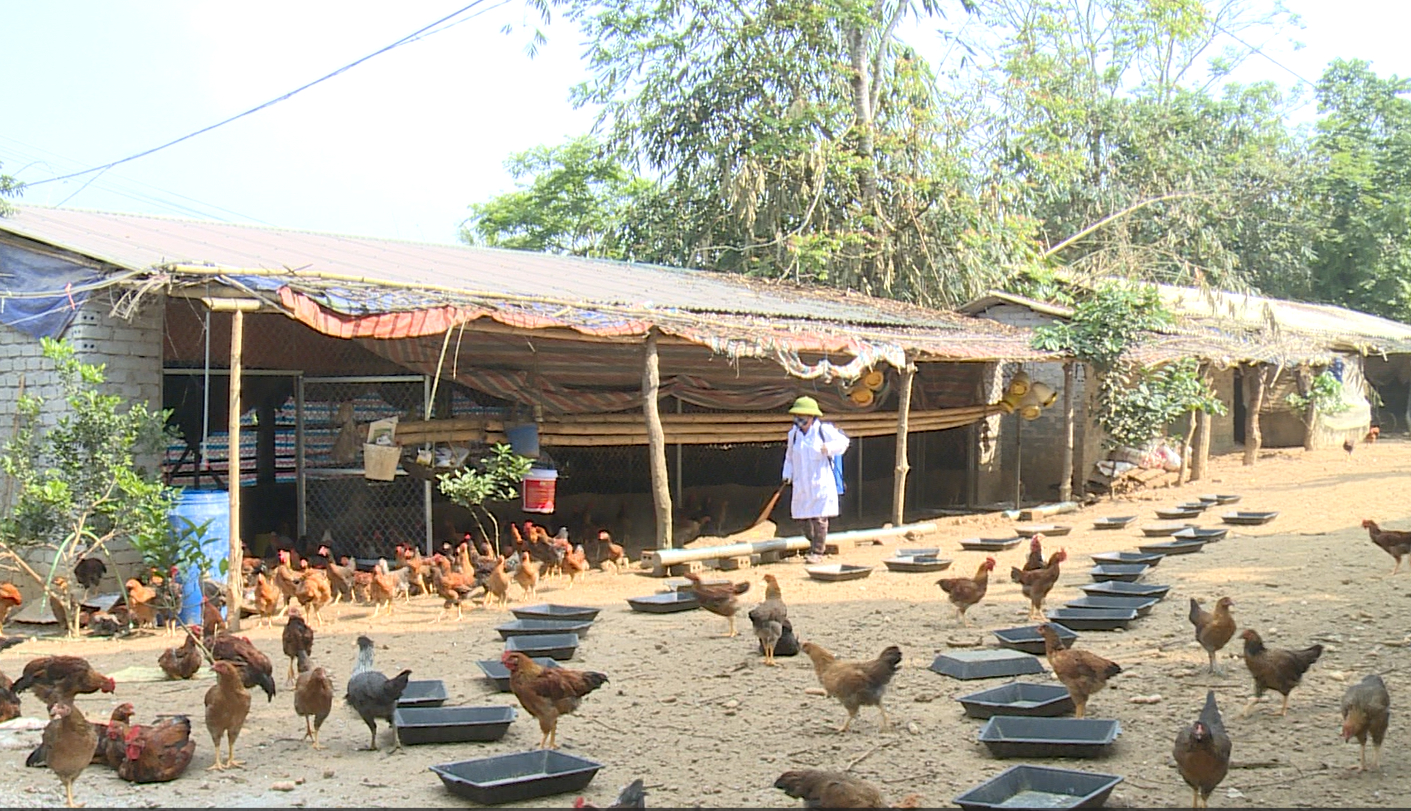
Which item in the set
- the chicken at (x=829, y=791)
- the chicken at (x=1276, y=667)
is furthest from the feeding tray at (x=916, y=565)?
the chicken at (x=829, y=791)

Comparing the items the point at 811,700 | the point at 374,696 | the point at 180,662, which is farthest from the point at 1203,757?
the point at 180,662

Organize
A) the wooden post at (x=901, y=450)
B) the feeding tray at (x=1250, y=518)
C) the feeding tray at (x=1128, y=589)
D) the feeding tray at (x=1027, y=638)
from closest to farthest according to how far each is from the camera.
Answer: the feeding tray at (x=1027, y=638) < the feeding tray at (x=1128, y=589) < the feeding tray at (x=1250, y=518) < the wooden post at (x=901, y=450)

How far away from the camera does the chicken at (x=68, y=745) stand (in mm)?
5078

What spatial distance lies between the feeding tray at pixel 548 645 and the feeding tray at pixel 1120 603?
3.56m

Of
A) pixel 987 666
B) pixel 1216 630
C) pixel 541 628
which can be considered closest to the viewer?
pixel 1216 630

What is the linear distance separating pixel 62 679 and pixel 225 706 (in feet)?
4.43

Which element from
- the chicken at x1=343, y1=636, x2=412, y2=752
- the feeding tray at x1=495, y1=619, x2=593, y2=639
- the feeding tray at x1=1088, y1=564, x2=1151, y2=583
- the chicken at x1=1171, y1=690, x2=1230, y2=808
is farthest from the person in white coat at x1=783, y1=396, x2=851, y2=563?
the chicken at x1=1171, y1=690, x2=1230, y2=808

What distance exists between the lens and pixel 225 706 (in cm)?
561

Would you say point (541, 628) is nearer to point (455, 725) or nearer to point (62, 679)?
point (455, 725)

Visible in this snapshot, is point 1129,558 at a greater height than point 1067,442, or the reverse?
point 1067,442

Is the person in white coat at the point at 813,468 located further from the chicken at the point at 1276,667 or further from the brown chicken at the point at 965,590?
the chicken at the point at 1276,667

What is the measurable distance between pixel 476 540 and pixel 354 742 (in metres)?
7.03

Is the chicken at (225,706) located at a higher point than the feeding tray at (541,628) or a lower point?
higher

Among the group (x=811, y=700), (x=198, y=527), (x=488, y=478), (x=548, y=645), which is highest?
(x=488, y=478)
